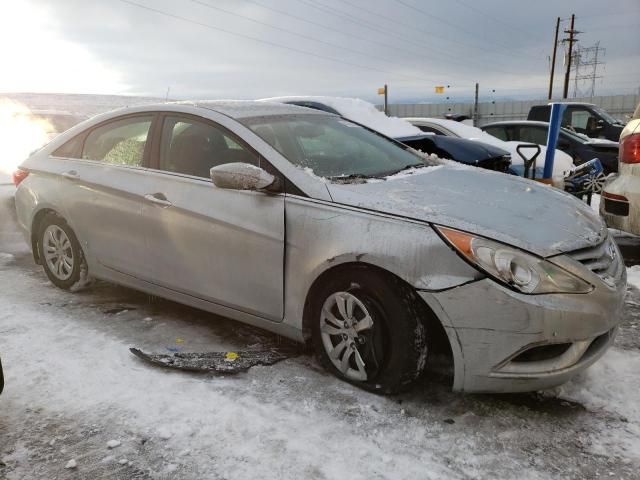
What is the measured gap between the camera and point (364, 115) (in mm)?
7688

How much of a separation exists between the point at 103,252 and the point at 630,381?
3.48 metres

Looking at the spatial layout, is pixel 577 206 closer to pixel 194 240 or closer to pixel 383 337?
pixel 383 337

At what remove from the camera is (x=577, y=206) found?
3363 mm

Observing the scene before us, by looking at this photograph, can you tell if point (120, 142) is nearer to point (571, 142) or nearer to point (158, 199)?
point (158, 199)

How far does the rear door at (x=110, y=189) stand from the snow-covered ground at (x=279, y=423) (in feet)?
2.17

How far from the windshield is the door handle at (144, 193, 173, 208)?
Answer: 706mm

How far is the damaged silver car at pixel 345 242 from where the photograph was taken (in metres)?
2.58

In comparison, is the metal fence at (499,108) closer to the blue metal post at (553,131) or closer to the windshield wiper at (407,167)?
the blue metal post at (553,131)

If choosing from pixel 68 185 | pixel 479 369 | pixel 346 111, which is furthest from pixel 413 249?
pixel 346 111

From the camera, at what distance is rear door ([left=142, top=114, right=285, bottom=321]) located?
319cm

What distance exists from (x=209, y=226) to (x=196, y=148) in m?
0.60

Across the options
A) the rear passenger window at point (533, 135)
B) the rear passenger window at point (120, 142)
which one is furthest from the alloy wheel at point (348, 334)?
the rear passenger window at point (533, 135)

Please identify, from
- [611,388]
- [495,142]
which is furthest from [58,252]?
[495,142]

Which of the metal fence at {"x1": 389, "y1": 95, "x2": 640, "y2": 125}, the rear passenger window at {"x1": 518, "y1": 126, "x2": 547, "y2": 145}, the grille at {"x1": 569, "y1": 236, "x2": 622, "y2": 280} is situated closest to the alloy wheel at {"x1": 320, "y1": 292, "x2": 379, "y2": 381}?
the grille at {"x1": 569, "y1": 236, "x2": 622, "y2": 280}
